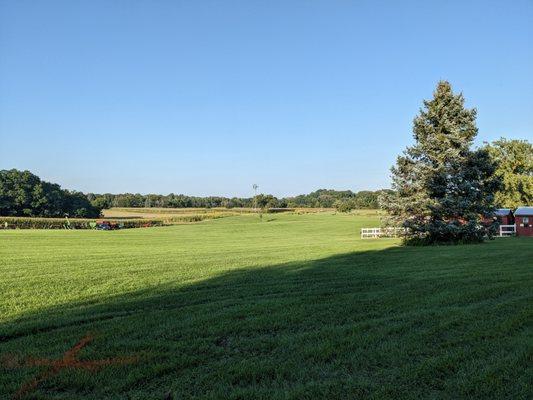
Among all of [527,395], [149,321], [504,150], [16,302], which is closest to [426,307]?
[527,395]

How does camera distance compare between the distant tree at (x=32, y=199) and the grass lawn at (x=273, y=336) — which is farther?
the distant tree at (x=32, y=199)

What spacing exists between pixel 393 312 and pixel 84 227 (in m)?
55.2

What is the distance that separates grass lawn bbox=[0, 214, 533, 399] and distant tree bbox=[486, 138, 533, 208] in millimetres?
46335

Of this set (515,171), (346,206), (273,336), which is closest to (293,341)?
(273,336)

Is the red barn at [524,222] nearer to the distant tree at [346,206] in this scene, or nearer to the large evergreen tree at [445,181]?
the large evergreen tree at [445,181]

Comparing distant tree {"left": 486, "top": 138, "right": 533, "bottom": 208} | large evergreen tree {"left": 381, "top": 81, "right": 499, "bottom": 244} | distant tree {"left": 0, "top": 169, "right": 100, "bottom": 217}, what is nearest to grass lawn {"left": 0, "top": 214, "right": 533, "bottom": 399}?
large evergreen tree {"left": 381, "top": 81, "right": 499, "bottom": 244}

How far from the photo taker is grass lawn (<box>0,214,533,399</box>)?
4.30 metres

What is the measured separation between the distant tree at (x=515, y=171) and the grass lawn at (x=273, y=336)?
46335mm

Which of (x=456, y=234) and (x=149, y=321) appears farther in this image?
(x=456, y=234)

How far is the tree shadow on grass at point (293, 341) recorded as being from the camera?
14.0 feet

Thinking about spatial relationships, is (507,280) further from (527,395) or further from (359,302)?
(527,395)

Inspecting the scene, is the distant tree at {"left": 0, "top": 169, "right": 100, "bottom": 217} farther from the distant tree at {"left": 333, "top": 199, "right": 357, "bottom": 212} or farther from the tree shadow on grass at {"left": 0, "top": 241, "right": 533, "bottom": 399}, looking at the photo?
the tree shadow on grass at {"left": 0, "top": 241, "right": 533, "bottom": 399}

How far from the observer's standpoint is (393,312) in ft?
23.9

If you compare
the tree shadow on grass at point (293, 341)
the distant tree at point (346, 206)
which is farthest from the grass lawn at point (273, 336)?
the distant tree at point (346, 206)
